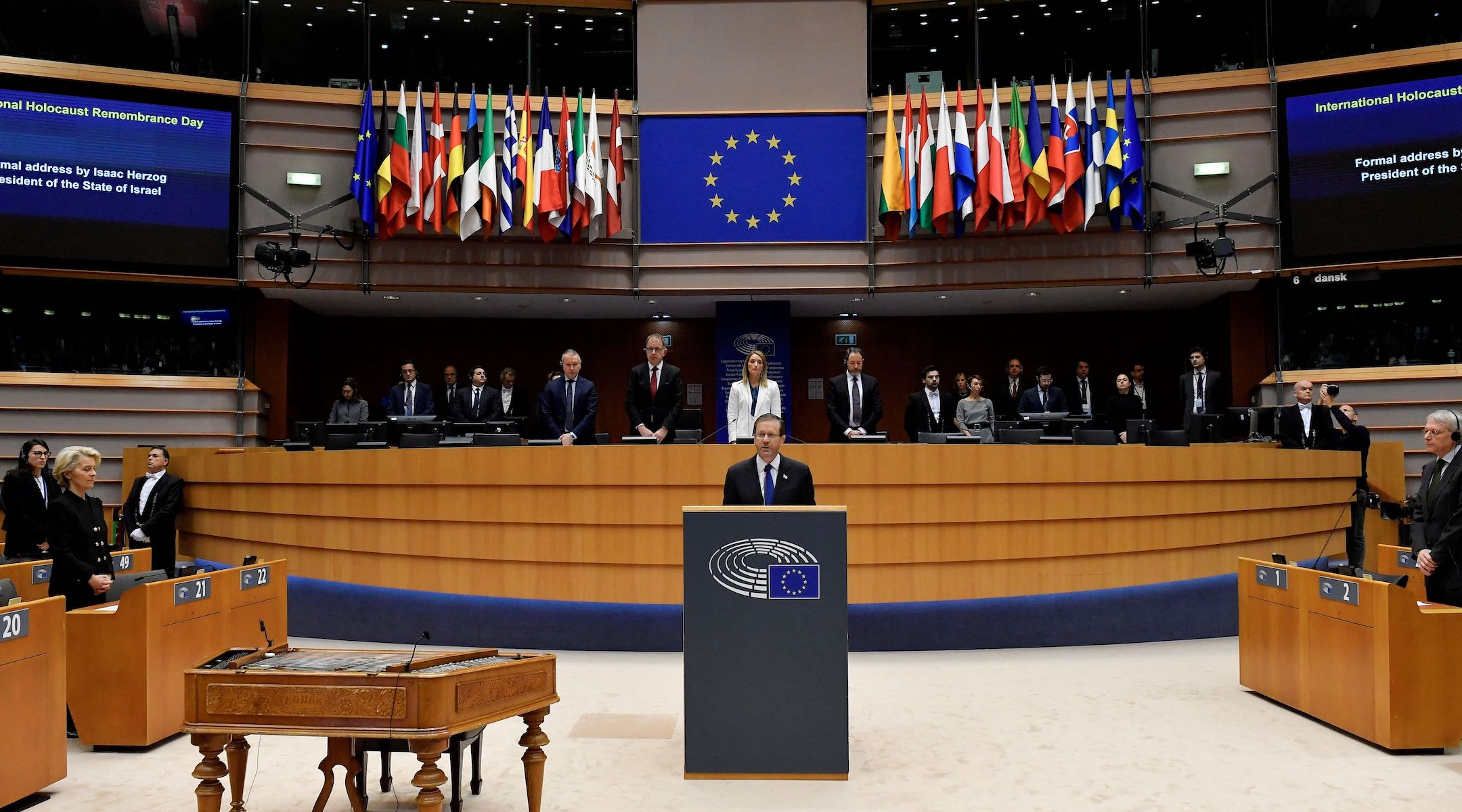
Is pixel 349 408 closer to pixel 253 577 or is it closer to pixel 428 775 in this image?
pixel 253 577

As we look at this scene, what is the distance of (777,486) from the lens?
4551mm

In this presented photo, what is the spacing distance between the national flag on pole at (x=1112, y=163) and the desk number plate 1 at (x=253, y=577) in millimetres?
8676

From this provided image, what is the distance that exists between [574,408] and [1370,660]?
5.17 m

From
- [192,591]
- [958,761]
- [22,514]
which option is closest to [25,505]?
[22,514]

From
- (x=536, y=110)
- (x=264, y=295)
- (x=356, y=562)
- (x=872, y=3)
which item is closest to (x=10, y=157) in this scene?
(x=264, y=295)

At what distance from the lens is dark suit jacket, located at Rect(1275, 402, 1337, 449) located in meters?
8.41

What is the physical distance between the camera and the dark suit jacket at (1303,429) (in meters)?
8.41

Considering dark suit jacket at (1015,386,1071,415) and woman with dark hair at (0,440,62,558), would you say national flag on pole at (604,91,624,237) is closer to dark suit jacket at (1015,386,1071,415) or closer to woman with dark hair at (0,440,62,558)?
dark suit jacket at (1015,386,1071,415)

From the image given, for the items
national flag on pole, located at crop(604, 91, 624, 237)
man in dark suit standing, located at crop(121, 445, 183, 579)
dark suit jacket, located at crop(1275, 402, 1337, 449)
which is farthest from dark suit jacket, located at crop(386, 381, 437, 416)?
dark suit jacket, located at crop(1275, 402, 1337, 449)

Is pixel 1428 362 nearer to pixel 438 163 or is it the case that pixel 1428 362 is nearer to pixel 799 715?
pixel 799 715

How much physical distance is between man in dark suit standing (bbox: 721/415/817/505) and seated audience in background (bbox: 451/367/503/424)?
242 inches

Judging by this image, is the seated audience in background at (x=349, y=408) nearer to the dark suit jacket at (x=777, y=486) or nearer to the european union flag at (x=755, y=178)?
the european union flag at (x=755, y=178)

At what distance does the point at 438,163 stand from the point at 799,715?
27.6 ft

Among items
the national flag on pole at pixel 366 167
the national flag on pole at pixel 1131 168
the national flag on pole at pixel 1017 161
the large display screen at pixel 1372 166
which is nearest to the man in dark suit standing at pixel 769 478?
the national flag on pole at pixel 1017 161
